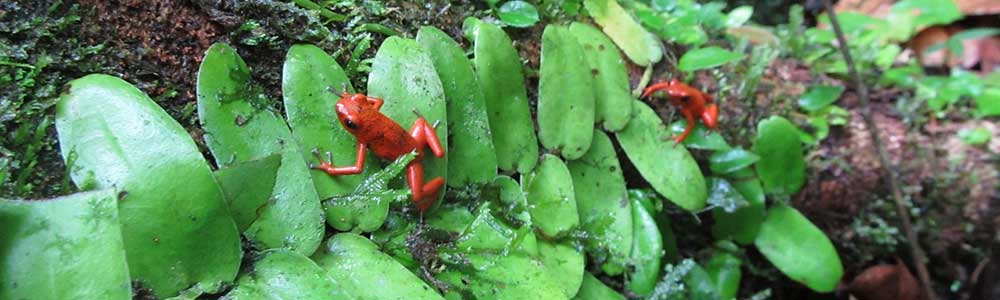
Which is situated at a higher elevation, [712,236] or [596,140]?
[596,140]

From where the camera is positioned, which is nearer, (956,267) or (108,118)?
(108,118)

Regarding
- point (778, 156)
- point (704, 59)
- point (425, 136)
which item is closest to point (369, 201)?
point (425, 136)

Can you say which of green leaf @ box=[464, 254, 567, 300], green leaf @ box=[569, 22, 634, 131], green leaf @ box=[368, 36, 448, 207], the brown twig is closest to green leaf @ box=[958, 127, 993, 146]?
the brown twig

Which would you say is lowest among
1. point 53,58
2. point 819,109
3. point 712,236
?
point 712,236

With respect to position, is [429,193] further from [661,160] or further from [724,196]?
[724,196]

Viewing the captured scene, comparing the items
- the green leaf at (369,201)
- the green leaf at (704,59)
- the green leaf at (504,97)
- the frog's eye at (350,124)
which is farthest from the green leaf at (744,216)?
the frog's eye at (350,124)

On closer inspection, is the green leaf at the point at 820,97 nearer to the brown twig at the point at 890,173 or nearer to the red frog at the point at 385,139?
the brown twig at the point at 890,173

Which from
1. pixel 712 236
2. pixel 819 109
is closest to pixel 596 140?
pixel 712 236

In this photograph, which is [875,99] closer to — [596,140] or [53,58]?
[596,140]
